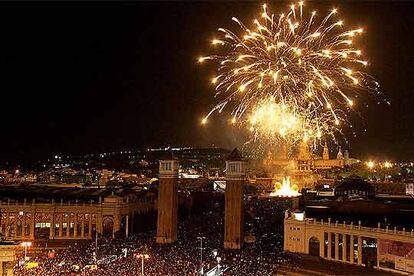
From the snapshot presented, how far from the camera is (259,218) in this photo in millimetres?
60281

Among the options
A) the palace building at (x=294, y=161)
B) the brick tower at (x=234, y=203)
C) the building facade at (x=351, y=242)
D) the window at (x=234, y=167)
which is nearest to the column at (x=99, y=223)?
the brick tower at (x=234, y=203)

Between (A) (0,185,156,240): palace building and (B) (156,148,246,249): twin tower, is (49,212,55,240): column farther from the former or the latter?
(B) (156,148,246,249): twin tower

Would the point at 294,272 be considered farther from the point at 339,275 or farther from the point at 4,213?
the point at 4,213

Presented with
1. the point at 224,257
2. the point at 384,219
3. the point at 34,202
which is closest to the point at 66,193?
the point at 34,202

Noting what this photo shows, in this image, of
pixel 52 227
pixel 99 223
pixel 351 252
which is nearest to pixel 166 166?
pixel 99 223

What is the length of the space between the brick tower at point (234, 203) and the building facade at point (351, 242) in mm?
5515

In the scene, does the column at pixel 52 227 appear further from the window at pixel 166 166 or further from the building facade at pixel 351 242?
the building facade at pixel 351 242

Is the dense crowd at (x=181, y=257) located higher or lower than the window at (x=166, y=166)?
lower

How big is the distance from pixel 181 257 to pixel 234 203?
13729 mm

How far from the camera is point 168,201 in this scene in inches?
2158

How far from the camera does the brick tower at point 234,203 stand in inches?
1933

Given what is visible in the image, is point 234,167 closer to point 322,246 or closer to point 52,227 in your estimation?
point 322,246

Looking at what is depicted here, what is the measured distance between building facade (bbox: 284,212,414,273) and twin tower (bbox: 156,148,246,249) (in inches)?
228

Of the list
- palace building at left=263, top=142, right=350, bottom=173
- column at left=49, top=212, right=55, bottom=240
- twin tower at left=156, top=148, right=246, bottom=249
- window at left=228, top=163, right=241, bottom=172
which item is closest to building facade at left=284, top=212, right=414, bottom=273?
twin tower at left=156, top=148, right=246, bottom=249
